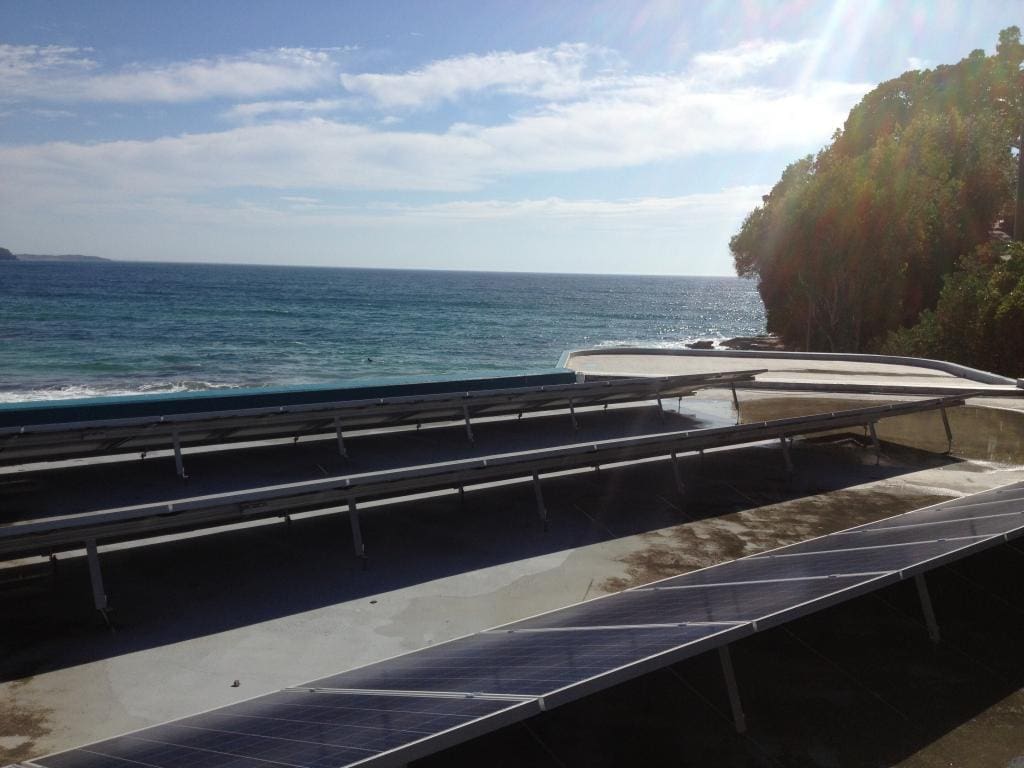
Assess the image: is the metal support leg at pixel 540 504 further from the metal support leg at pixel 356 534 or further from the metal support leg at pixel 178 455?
the metal support leg at pixel 178 455

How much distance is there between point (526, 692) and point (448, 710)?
37 centimetres

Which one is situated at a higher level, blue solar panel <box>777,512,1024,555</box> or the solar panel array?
the solar panel array

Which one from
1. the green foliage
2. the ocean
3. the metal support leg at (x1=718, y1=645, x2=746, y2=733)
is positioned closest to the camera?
the metal support leg at (x1=718, y1=645, x2=746, y2=733)

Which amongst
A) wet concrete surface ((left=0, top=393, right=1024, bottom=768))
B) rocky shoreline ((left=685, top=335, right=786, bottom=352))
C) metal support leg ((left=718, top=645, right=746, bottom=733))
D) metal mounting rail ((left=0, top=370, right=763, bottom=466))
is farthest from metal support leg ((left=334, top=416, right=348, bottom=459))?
rocky shoreline ((left=685, top=335, right=786, bottom=352))

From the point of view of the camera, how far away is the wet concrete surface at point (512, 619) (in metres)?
4.97

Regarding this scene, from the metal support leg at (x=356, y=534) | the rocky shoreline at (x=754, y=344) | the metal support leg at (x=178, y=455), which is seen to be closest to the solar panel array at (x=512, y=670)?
the metal support leg at (x=356, y=534)

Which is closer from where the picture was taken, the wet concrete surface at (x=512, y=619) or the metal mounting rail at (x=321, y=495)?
the wet concrete surface at (x=512, y=619)

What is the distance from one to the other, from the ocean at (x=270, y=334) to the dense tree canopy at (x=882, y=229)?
15.9 m

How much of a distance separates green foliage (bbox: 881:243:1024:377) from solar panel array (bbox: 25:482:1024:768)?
78.9 feet

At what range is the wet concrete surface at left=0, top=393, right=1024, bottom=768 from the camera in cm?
497

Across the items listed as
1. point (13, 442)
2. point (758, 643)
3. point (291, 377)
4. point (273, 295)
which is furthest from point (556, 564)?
point (273, 295)

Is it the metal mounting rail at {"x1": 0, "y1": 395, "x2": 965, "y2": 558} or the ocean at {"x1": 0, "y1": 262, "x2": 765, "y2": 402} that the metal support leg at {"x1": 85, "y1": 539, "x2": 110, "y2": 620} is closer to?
the metal mounting rail at {"x1": 0, "y1": 395, "x2": 965, "y2": 558}

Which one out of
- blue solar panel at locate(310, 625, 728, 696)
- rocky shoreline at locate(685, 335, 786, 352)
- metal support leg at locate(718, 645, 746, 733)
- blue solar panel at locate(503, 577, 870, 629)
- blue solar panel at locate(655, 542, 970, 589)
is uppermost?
blue solar panel at locate(310, 625, 728, 696)

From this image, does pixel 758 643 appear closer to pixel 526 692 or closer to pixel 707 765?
pixel 707 765
